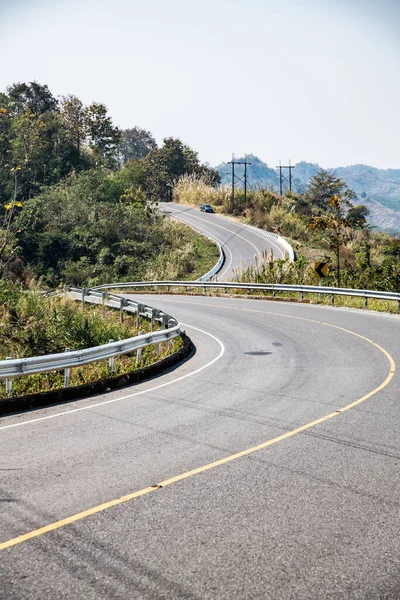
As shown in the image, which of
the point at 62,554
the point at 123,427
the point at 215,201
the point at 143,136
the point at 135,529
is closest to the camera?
the point at 62,554

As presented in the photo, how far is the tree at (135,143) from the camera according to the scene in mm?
190500

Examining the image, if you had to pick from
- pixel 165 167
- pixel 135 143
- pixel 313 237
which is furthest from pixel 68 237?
pixel 135 143

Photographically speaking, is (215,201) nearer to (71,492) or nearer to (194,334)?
(194,334)

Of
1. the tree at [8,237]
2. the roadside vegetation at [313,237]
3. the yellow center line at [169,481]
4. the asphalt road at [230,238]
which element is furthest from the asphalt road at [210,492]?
the asphalt road at [230,238]

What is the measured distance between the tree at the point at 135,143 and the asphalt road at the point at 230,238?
11521 cm

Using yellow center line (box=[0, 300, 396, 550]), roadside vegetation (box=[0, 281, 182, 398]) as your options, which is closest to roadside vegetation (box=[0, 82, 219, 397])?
roadside vegetation (box=[0, 281, 182, 398])

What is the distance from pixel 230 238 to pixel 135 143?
13917 cm

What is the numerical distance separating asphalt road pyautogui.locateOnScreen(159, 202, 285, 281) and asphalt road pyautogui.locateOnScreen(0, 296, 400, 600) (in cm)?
3552

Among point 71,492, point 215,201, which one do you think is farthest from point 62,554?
point 215,201

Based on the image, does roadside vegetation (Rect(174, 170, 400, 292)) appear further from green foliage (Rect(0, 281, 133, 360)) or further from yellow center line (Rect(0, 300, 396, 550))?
yellow center line (Rect(0, 300, 396, 550))

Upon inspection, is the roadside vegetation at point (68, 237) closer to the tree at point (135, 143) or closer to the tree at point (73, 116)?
the tree at point (73, 116)

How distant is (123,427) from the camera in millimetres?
8383

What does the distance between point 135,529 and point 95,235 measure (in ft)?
171

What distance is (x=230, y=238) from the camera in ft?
203
